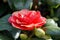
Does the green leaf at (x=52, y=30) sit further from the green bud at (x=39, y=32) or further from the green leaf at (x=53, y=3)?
the green leaf at (x=53, y=3)

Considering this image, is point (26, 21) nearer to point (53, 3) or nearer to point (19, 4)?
point (19, 4)

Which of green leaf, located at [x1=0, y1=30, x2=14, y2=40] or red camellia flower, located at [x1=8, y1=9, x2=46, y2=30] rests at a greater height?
red camellia flower, located at [x1=8, y1=9, x2=46, y2=30]

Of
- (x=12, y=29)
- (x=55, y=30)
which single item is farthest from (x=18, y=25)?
(x=55, y=30)

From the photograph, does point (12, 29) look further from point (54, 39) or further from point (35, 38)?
point (54, 39)

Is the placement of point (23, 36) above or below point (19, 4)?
below

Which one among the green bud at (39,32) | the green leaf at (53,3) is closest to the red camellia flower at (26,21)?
the green bud at (39,32)

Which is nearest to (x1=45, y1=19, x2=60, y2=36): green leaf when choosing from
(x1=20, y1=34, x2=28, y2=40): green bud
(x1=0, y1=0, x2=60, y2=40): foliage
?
(x1=0, y1=0, x2=60, y2=40): foliage

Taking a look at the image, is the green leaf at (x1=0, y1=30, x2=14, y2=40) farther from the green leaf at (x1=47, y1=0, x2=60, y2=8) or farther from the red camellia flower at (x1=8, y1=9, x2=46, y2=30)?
the green leaf at (x1=47, y1=0, x2=60, y2=8)

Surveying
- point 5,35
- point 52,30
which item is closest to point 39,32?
point 52,30
